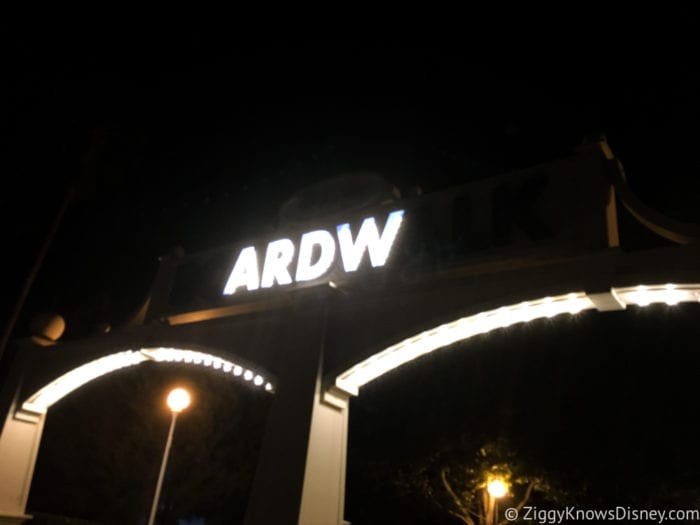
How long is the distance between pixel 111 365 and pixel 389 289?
193 inches

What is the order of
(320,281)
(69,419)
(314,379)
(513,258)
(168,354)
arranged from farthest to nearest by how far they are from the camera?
(69,419) < (168,354) < (320,281) < (314,379) < (513,258)

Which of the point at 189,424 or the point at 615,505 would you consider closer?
the point at 615,505

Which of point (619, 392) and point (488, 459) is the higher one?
point (619, 392)

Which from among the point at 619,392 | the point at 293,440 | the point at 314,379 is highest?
the point at 619,392

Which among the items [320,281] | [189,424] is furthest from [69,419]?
[320,281]

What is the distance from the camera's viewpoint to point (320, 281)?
7.25 m

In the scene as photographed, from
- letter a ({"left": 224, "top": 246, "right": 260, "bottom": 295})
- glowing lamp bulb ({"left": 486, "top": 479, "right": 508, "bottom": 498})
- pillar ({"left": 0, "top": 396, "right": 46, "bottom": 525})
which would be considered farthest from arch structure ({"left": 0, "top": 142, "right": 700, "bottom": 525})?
glowing lamp bulb ({"left": 486, "top": 479, "right": 508, "bottom": 498})

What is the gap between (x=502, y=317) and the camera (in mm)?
6133

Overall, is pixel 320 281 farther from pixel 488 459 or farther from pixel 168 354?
pixel 488 459

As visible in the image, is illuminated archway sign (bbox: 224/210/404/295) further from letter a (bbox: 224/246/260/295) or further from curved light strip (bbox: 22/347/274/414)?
curved light strip (bbox: 22/347/274/414)

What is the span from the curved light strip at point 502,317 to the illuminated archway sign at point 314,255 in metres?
→ 1.05

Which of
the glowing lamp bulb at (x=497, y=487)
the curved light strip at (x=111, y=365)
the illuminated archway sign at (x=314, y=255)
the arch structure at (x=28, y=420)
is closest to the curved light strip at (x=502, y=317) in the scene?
the illuminated archway sign at (x=314, y=255)

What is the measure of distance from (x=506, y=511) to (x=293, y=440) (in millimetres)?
13776

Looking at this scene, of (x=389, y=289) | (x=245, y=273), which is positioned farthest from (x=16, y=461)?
(x=389, y=289)
